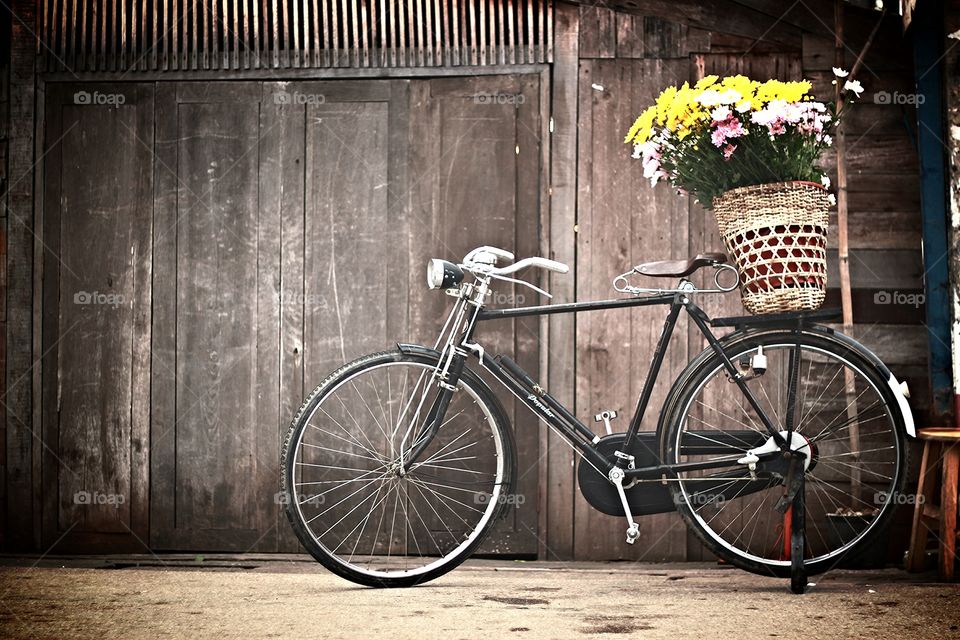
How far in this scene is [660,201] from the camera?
492cm

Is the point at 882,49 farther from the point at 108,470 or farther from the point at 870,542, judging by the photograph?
the point at 108,470

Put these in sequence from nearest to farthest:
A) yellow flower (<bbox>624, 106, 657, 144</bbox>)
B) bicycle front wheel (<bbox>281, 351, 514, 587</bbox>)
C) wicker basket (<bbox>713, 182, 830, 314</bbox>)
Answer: wicker basket (<bbox>713, 182, 830, 314</bbox>)
yellow flower (<bbox>624, 106, 657, 144</bbox>)
bicycle front wheel (<bbox>281, 351, 514, 587</bbox>)

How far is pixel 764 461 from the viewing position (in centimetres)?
379

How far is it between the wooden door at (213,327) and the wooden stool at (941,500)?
3.14 metres

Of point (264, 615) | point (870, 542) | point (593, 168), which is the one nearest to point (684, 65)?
point (593, 168)

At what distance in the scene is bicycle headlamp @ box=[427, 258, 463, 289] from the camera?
3.72 metres

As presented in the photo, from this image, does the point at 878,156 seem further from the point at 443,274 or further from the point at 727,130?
the point at 443,274

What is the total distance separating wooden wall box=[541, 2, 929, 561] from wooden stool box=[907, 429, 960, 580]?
52cm

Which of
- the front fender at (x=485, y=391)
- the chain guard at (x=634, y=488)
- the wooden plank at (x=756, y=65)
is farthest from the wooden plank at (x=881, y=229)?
the front fender at (x=485, y=391)

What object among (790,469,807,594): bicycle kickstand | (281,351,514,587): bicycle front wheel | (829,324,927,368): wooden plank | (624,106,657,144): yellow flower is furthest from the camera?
(281,351,514,587): bicycle front wheel

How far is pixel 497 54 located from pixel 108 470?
300cm

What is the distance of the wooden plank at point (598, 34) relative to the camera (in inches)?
196

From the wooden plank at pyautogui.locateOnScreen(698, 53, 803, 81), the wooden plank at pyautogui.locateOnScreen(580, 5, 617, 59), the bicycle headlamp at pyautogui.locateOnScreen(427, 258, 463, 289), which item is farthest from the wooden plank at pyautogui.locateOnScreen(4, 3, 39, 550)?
the wooden plank at pyautogui.locateOnScreen(698, 53, 803, 81)

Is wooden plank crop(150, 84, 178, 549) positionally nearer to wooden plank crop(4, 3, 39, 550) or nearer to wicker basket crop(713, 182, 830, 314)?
wooden plank crop(4, 3, 39, 550)
